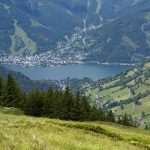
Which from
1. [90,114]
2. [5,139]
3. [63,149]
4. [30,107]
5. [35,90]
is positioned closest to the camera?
[5,139]

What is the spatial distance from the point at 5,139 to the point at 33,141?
119 centimetres

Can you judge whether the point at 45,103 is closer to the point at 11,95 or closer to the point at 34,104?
the point at 34,104

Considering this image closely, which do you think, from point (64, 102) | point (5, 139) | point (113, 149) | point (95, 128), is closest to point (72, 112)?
point (64, 102)

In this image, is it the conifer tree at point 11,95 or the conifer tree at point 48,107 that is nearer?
the conifer tree at point 48,107

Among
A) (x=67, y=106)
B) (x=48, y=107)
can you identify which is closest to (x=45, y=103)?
(x=48, y=107)

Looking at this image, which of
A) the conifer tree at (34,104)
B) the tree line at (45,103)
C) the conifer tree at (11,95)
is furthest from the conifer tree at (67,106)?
the conifer tree at (11,95)

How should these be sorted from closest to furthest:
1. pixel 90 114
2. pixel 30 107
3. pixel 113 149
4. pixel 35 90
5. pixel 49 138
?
1. pixel 49 138
2. pixel 113 149
3. pixel 30 107
4. pixel 35 90
5. pixel 90 114

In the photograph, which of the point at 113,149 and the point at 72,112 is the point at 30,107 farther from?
the point at 113,149

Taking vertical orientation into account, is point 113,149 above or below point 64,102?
below

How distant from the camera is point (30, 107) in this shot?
84.8 m

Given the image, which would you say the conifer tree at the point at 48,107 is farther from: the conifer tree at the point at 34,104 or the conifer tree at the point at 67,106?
the conifer tree at the point at 67,106

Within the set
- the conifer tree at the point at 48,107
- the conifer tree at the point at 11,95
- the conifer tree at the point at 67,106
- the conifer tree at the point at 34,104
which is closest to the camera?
the conifer tree at the point at 34,104

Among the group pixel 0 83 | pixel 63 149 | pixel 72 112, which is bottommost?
pixel 63 149

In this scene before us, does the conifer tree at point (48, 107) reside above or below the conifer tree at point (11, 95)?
below
